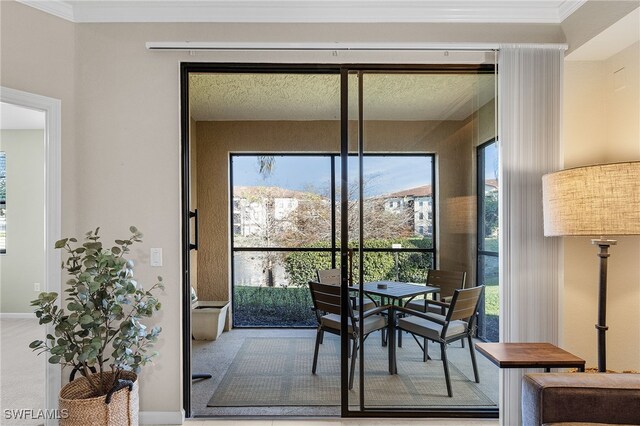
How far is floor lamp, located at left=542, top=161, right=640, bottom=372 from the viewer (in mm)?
1536

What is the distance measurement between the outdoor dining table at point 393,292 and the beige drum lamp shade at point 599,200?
97 cm

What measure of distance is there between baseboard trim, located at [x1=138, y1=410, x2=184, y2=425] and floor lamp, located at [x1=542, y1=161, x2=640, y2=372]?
253 centimetres

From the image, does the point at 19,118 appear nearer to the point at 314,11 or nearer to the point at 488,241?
the point at 314,11

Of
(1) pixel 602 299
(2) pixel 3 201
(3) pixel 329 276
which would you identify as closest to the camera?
(1) pixel 602 299

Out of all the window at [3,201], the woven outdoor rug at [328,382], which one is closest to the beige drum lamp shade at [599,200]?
the woven outdoor rug at [328,382]

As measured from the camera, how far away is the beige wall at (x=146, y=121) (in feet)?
7.39

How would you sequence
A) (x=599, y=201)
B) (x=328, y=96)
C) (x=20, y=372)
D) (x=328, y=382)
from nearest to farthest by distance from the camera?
1. (x=599, y=201)
2. (x=328, y=382)
3. (x=20, y=372)
4. (x=328, y=96)

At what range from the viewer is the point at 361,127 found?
7.75ft

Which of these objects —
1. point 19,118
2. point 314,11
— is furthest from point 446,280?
point 19,118

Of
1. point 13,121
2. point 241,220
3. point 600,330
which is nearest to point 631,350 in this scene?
point 600,330

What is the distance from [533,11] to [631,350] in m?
2.21

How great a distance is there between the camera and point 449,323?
93.3 inches

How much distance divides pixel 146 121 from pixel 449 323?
2.44 meters

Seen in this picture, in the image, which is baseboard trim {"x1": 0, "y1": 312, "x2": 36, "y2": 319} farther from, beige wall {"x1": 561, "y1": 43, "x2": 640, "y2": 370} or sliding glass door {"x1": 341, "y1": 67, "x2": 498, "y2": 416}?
beige wall {"x1": 561, "y1": 43, "x2": 640, "y2": 370}
